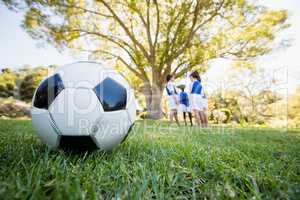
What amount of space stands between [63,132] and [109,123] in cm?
33

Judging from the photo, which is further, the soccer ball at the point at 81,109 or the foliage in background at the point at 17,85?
the foliage in background at the point at 17,85

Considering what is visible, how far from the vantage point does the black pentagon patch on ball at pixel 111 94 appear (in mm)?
1526

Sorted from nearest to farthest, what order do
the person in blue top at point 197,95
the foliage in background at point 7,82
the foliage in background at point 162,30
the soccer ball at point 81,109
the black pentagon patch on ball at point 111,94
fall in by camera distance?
the soccer ball at point 81,109
the black pentagon patch on ball at point 111,94
the person in blue top at point 197,95
the foliage in background at point 162,30
the foliage in background at point 7,82

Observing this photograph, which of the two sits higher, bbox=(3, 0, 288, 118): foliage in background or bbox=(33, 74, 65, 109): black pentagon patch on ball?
bbox=(3, 0, 288, 118): foliage in background

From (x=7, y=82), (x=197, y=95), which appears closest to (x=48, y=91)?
(x=197, y=95)

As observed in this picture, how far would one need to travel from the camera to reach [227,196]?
34.1 inches

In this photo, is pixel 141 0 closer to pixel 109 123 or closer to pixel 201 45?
pixel 201 45

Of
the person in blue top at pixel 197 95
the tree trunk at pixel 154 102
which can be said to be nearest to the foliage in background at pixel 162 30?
the tree trunk at pixel 154 102

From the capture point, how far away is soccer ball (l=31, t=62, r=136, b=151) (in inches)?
56.0

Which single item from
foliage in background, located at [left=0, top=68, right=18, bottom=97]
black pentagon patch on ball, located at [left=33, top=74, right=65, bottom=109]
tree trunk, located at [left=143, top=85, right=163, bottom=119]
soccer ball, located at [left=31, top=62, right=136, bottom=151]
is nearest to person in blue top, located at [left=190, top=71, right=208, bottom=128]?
soccer ball, located at [left=31, top=62, right=136, bottom=151]

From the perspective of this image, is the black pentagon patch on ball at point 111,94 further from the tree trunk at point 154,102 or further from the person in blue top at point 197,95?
the tree trunk at point 154,102

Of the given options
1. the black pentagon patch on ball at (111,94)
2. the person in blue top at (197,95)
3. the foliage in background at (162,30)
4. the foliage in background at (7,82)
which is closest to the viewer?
the black pentagon patch on ball at (111,94)

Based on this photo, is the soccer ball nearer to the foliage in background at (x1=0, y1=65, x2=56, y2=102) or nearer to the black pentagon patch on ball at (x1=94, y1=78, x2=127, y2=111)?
the black pentagon patch on ball at (x1=94, y1=78, x2=127, y2=111)

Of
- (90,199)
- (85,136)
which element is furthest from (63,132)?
(90,199)
